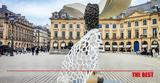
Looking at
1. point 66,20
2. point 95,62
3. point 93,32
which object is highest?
point 66,20

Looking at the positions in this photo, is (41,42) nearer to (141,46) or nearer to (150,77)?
(141,46)

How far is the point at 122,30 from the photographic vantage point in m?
42.2

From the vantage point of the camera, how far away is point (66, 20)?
4238 cm

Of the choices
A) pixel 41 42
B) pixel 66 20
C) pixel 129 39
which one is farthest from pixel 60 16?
pixel 41 42

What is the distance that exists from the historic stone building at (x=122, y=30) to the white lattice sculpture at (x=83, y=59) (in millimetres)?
32612

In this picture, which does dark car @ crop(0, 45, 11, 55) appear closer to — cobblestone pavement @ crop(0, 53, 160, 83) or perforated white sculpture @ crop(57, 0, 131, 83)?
cobblestone pavement @ crop(0, 53, 160, 83)

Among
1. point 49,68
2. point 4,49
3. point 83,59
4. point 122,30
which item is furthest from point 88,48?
point 122,30

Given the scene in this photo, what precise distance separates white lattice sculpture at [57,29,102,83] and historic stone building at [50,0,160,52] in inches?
1284

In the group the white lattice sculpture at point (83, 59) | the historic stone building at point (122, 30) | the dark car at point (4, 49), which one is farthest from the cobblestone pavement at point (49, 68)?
the historic stone building at point (122, 30)

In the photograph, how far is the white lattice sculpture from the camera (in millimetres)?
4535

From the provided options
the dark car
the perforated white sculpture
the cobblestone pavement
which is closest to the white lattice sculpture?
the perforated white sculpture

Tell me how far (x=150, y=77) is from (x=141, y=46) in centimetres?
3118

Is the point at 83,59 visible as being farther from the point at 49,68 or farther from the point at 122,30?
the point at 122,30

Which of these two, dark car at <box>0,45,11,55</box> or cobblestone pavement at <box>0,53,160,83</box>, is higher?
dark car at <box>0,45,11,55</box>
